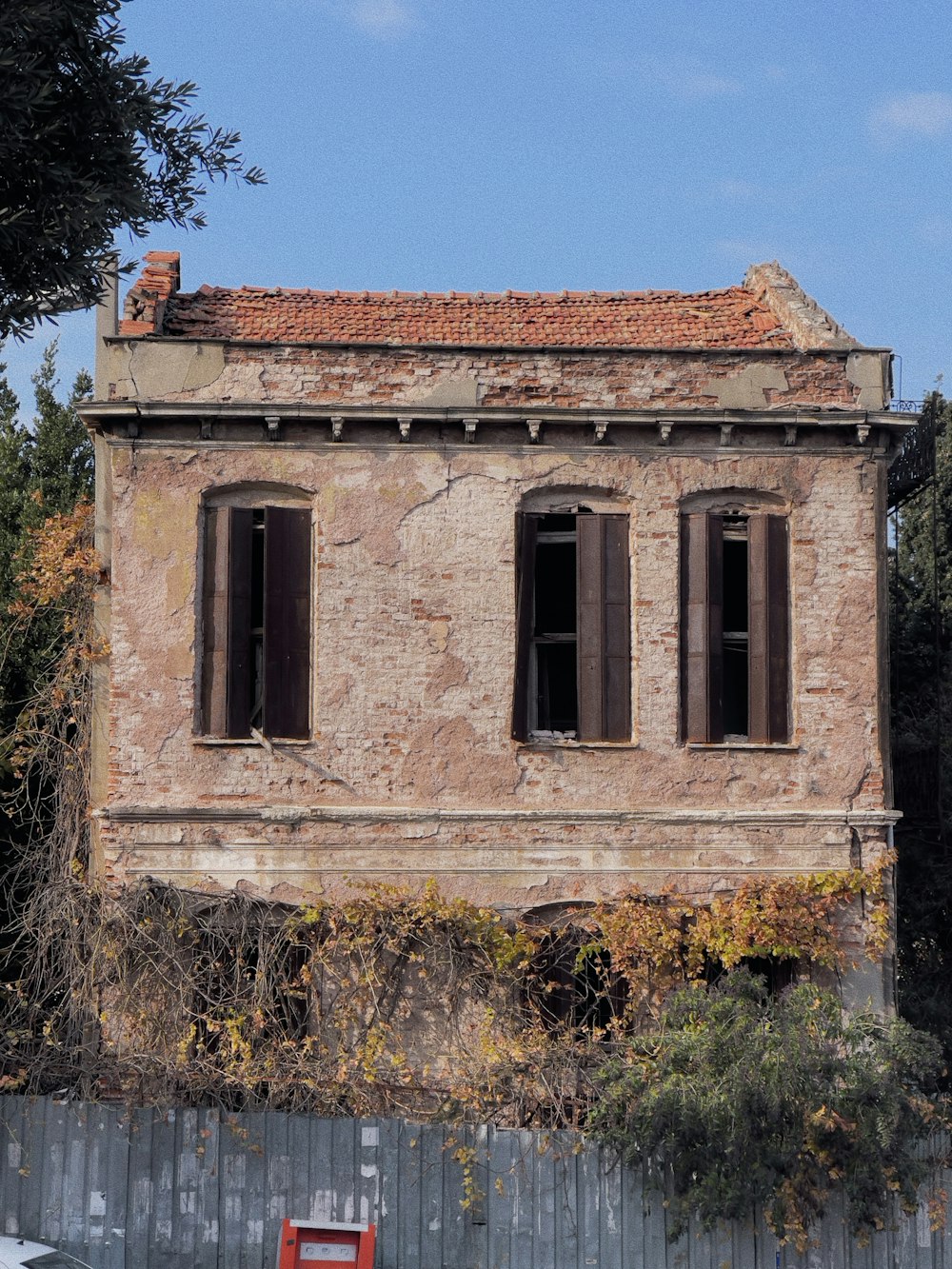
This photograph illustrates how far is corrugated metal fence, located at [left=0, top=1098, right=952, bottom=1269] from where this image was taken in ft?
40.3

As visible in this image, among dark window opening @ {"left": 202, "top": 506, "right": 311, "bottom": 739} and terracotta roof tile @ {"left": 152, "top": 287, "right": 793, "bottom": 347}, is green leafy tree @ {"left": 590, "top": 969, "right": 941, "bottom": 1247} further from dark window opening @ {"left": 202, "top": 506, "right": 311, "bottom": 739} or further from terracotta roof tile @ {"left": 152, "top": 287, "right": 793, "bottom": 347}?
terracotta roof tile @ {"left": 152, "top": 287, "right": 793, "bottom": 347}

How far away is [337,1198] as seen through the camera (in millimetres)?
12430

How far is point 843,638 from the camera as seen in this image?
16.2m

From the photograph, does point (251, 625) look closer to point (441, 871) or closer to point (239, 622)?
point (239, 622)

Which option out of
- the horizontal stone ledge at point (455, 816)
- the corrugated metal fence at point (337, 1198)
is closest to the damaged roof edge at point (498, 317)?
the horizontal stone ledge at point (455, 816)

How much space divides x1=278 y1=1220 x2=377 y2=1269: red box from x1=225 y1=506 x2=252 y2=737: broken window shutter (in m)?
5.19

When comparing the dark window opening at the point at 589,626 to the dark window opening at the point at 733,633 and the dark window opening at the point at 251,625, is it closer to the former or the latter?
the dark window opening at the point at 733,633

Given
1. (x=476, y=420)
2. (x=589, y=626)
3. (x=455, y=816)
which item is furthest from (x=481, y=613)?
(x=455, y=816)

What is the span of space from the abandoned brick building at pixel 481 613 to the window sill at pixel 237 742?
43mm

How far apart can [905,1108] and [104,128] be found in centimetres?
936

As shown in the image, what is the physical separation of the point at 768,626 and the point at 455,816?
3614mm

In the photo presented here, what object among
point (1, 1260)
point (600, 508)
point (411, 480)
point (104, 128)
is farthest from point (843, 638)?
point (1, 1260)

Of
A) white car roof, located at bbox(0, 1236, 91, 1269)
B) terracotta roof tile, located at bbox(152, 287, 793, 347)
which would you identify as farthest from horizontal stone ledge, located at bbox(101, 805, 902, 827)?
white car roof, located at bbox(0, 1236, 91, 1269)

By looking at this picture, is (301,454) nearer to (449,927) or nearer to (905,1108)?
(449,927)
